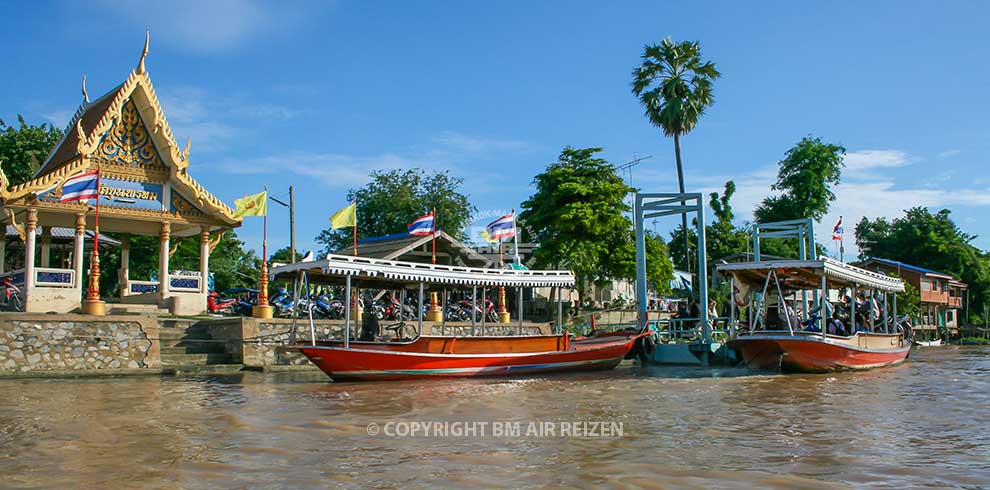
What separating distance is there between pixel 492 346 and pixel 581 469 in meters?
9.09

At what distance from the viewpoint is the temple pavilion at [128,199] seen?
685 inches

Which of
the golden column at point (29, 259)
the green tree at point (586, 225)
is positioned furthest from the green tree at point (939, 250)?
the golden column at point (29, 259)

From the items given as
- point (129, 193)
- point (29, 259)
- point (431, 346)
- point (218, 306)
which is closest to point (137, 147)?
point (129, 193)

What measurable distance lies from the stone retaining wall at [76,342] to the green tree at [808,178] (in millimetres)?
33822

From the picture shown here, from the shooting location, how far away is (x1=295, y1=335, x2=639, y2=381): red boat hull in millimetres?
14172

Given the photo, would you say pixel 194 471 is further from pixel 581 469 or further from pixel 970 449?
pixel 970 449

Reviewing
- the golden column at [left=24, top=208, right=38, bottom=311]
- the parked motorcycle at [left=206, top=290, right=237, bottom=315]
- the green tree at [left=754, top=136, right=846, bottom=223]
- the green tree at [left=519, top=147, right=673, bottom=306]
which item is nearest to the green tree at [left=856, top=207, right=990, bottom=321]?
the green tree at [left=754, top=136, right=846, bottom=223]

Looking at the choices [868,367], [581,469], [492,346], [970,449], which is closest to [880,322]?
[868,367]

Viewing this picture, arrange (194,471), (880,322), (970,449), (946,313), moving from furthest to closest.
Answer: (946,313) < (880,322) < (970,449) < (194,471)

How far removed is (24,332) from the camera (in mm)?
14258

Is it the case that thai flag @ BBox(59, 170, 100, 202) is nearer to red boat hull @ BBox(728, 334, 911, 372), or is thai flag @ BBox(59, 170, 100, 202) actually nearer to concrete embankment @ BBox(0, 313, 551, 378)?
concrete embankment @ BBox(0, 313, 551, 378)

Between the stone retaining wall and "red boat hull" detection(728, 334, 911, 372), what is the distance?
1208 centimetres

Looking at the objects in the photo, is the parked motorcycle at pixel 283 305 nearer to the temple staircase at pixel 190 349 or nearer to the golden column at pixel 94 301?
the temple staircase at pixel 190 349

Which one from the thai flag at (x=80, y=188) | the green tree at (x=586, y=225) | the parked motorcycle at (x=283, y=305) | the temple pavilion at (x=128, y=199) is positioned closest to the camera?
the thai flag at (x=80, y=188)
